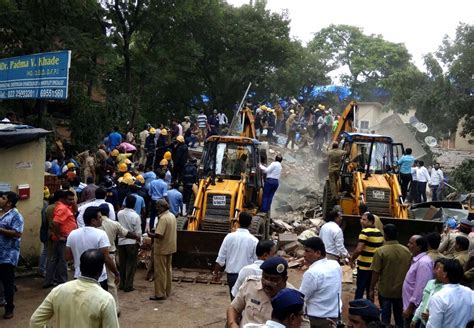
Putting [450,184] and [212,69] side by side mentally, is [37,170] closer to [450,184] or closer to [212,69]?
[450,184]

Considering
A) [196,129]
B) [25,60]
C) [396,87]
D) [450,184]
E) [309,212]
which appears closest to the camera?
[25,60]

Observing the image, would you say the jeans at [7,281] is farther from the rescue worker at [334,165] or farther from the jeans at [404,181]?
the jeans at [404,181]

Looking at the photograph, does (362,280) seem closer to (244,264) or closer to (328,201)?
(244,264)

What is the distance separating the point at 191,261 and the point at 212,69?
21.9 metres

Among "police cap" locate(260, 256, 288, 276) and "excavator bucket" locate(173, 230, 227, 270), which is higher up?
"police cap" locate(260, 256, 288, 276)

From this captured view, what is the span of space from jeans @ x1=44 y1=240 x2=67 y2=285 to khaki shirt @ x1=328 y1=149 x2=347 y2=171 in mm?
7189

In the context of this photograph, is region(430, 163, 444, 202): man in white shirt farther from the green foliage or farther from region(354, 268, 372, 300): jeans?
region(354, 268, 372, 300): jeans

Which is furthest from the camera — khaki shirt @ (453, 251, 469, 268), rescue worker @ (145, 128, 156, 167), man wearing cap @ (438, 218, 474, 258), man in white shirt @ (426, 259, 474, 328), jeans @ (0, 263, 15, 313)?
rescue worker @ (145, 128, 156, 167)

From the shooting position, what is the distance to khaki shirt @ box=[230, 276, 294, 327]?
14.1ft

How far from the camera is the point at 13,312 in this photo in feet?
26.8

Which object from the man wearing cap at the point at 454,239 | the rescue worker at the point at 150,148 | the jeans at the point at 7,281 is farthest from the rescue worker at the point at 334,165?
the jeans at the point at 7,281

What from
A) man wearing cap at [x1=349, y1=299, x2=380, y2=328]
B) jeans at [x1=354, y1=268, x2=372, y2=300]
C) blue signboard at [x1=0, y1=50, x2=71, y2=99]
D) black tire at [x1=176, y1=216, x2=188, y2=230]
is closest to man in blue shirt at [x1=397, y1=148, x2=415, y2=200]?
black tire at [x1=176, y1=216, x2=188, y2=230]

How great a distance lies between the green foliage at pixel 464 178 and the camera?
21.8 meters

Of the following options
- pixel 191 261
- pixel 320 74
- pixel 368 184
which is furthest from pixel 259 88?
pixel 191 261
